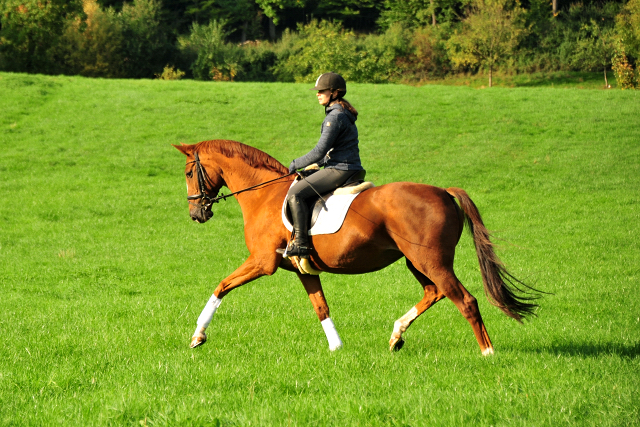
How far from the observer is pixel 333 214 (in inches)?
304

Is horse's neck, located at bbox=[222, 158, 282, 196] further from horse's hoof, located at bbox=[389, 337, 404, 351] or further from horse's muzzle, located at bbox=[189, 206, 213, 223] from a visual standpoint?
horse's hoof, located at bbox=[389, 337, 404, 351]

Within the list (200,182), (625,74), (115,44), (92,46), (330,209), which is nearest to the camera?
(330,209)

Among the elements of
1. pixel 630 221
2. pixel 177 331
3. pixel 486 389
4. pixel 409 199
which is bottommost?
pixel 630 221

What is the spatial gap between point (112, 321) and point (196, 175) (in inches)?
122

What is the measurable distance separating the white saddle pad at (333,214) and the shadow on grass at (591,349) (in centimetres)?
283

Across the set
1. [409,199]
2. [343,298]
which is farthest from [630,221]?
[409,199]

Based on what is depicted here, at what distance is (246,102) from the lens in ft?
116

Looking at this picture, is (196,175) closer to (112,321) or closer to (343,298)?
(112,321)

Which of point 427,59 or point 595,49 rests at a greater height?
point 595,49

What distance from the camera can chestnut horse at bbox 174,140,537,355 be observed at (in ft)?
23.6

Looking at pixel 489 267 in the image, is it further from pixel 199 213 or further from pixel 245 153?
pixel 199 213

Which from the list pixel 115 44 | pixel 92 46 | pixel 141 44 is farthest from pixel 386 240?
pixel 141 44

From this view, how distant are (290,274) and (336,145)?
313 inches

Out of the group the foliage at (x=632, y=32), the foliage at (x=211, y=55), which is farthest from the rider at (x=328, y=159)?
the foliage at (x=211, y=55)
